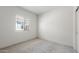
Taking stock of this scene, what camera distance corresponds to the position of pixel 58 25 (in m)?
3.70

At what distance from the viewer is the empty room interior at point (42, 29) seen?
256 cm

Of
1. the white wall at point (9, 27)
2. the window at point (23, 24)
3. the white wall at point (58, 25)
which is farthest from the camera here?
the window at point (23, 24)

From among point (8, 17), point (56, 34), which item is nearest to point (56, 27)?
point (56, 34)

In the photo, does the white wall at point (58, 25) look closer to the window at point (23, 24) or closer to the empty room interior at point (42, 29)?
the empty room interior at point (42, 29)

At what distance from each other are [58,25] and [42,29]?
5.84 feet

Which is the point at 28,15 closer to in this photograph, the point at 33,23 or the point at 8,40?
the point at 33,23

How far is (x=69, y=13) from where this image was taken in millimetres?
3047

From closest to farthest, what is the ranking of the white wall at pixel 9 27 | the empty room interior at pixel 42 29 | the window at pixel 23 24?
the empty room interior at pixel 42 29, the white wall at pixel 9 27, the window at pixel 23 24

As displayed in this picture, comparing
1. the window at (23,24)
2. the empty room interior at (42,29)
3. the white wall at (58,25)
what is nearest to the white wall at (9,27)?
the empty room interior at (42,29)

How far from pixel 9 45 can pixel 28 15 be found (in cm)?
277

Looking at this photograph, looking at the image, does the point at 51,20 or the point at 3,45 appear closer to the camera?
the point at 3,45

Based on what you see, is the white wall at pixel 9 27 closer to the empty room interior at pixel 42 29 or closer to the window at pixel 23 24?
the empty room interior at pixel 42 29

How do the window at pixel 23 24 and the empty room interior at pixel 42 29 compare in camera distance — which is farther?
the window at pixel 23 24

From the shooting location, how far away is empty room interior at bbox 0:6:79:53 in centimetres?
256
